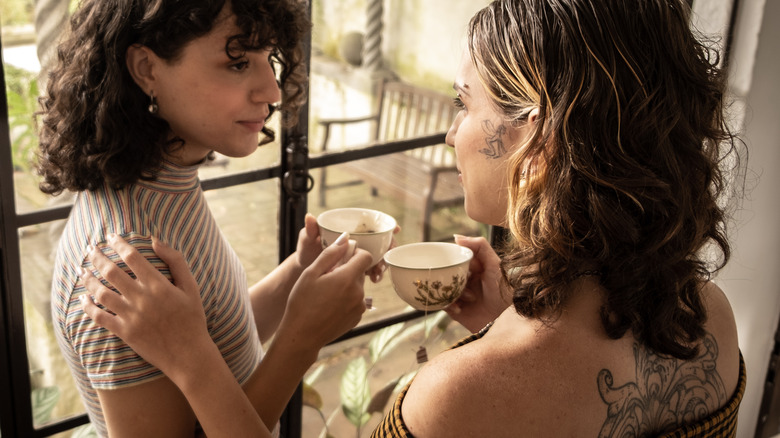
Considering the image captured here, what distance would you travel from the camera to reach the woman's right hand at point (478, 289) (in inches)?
65.4

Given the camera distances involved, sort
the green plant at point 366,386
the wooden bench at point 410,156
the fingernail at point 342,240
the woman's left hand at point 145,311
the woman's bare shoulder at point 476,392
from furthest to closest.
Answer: the green plant at point 366,386, the wooden bench at point 410,156, the fingernail at point 342,240, the woman's left hand at point 145,311, the woman's bare shoulder at point 476,392

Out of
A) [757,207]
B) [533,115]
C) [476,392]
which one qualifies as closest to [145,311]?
[476,392]

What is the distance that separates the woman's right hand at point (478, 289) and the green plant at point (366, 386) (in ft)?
1.79

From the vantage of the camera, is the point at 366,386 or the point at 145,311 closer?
the point at 145,311

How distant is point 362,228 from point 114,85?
1.81 ft

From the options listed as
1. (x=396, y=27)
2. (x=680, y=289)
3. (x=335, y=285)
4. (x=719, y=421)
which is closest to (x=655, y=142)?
(x=680, y=289)

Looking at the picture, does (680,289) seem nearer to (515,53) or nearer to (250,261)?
(515,53)

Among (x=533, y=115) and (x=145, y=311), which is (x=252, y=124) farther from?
(x=533, y=115)

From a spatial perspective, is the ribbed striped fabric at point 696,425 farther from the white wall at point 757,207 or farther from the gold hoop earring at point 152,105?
A: the white wall at point 757,207

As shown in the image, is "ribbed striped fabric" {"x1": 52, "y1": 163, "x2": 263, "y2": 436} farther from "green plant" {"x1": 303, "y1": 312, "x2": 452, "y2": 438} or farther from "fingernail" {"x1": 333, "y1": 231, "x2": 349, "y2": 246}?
"green plant" {"x1": 303, "y1": 312, "x2": 452, "y2": 438}

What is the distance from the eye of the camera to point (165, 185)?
4.35 feet

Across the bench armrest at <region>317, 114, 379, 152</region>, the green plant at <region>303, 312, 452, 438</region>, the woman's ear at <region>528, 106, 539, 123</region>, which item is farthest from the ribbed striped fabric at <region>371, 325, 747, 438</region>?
the green plant at <region>303, 312, 452, 438</region>

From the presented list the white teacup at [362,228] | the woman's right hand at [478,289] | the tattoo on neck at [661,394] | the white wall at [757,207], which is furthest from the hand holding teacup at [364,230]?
the white wall at [757,207]

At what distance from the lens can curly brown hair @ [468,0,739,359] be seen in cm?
109
